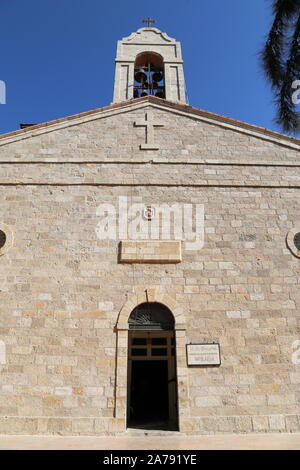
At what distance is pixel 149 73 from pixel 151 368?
9.22 m

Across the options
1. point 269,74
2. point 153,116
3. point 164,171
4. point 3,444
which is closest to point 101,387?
point 3,444

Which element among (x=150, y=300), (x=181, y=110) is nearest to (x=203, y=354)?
(x=150, y=300)

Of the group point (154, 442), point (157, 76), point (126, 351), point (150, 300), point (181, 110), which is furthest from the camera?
point (157, 76)

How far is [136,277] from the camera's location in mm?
6664

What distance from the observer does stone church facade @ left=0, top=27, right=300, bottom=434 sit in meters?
5.86

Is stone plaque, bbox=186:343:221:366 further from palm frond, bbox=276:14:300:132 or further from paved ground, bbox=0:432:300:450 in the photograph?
palm frond, bbox=276:14:300:132

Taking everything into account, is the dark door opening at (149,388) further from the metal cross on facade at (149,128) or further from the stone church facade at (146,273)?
the metal cross on facade at (149,128)

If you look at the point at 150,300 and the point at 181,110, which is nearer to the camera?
the point at 150,300

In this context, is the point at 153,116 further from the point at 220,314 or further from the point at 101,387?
the point at 101,387

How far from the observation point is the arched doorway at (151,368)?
6430 mm

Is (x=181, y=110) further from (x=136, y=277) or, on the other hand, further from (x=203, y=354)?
(x=203, y=354)

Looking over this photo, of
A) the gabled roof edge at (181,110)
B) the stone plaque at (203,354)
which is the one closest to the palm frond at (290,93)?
the gabled roof edge at (181,110)

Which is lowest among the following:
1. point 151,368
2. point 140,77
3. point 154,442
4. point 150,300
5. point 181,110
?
point 154,442

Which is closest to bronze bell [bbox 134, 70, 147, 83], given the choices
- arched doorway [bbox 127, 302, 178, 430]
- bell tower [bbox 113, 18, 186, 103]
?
bell tower [bbox 113, 18, 186, 103]
